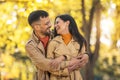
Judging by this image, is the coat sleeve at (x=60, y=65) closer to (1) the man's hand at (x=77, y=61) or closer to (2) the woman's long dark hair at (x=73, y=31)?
(1) the man's hand at (x=77, y=61)

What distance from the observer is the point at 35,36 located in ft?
17.5

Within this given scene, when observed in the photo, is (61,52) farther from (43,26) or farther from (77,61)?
(43,26)

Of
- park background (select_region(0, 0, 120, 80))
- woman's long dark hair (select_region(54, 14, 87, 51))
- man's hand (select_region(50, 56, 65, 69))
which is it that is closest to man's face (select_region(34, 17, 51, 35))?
woman's long dark hair (select_region(54, 14, 87, 51))

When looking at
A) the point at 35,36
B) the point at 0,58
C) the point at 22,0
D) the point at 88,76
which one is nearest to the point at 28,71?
the point at 0,58

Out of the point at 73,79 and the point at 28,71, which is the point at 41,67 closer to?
the point at 73,79

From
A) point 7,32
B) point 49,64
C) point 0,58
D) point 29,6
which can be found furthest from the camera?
point 0,58

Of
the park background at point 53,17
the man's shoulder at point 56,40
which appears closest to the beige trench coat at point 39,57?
the man's shoulder at point 56,40

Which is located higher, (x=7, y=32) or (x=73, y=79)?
(x=7, y=32)

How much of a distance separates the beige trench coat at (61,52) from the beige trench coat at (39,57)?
7 centimetres

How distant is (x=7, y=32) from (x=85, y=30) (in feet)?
6.38

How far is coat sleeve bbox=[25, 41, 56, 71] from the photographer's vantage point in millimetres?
5102

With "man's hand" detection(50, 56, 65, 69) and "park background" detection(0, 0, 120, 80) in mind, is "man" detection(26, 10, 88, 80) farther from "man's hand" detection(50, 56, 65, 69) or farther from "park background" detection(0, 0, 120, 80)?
"park background" detection(0, 0, 120, 80)

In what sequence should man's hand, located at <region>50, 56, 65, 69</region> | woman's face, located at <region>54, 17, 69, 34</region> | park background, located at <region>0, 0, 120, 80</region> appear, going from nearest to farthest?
man's hand, located at <region>50, 56, 65, 69</region>, woman's face, located at <region>54, 17, 69, 34</region>, park background, located at <region>0, 0, 120, 80</region>

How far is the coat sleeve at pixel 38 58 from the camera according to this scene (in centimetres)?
510
